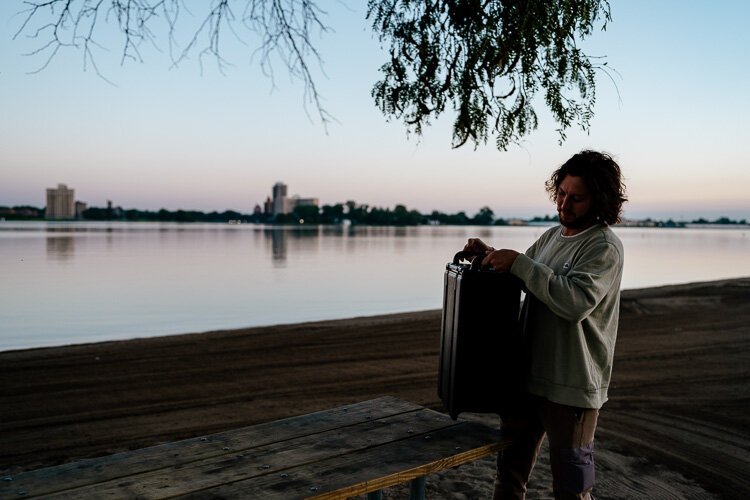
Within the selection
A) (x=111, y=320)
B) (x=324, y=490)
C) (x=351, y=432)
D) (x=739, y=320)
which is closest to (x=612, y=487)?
(x=351, y=432)

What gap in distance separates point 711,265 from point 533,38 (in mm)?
41616

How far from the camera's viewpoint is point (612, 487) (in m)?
4.20

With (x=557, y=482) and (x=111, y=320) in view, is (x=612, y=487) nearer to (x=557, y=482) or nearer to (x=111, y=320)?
(x=557, y=482)

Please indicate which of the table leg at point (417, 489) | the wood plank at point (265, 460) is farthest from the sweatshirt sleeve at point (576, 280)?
the table leg at point (417, 489)

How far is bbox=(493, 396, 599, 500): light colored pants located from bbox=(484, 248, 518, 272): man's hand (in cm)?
59

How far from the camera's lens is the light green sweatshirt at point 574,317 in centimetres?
236

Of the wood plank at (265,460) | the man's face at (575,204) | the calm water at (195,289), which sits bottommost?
the calm water at (195,289)

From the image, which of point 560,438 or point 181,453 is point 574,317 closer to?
point 560,438

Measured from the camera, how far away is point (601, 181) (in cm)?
251

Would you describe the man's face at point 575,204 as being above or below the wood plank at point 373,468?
above

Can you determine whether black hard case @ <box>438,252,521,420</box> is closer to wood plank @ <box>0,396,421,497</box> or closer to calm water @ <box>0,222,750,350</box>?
wood plank @ <box>0,396,421,497</box>

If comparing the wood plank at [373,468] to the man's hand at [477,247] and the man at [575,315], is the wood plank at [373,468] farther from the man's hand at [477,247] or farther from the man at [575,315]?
the man's hand at [477,247]

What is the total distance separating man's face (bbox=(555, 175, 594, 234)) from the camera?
2.53 metres

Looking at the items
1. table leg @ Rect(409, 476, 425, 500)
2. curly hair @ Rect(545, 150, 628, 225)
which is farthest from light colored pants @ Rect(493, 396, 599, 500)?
curly hair @ Rect(545, 150, 628, 225)
